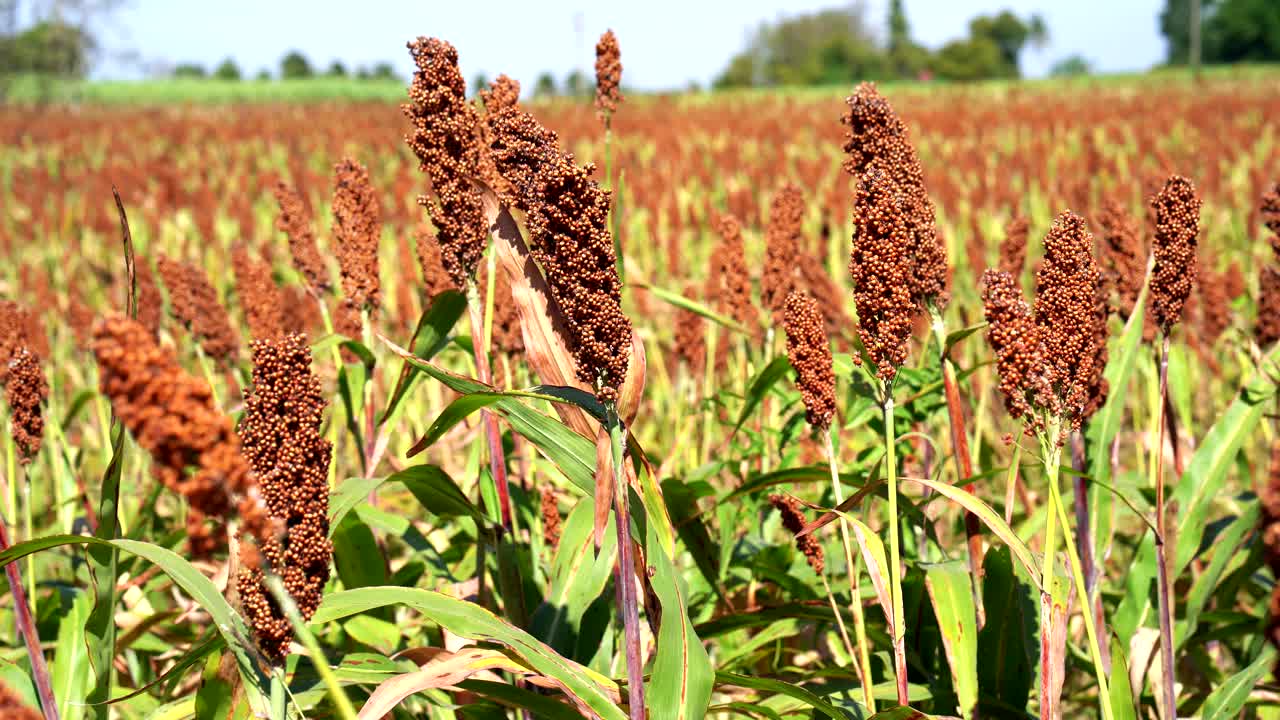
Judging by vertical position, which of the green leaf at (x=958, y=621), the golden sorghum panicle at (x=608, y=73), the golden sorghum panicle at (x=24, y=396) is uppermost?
the golden sorghum panicle at (x=608, y=73)

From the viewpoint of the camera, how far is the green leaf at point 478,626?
160 cm

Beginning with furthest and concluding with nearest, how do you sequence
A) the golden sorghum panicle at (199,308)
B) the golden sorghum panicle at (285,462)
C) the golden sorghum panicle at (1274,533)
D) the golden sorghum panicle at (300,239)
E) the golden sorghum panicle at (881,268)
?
the golden sorghum panicle at (199,308)
the golden sorghum panicle at (300,239)
the golden sorghum panicle at (881,268)
the golden sorghum panicle at (285,462)
the golden sorghum panicle at (1274,533)

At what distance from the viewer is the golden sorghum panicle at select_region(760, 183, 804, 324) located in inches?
122

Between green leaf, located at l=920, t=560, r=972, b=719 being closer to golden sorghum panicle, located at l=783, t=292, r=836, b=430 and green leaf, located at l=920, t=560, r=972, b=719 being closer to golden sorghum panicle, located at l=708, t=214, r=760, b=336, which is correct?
golden sorghum panicle, located at l=783, t=292, r=836, b=430

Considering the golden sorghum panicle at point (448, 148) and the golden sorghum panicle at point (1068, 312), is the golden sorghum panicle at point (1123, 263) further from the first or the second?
the golden sorghum panicle at point (448, 148)

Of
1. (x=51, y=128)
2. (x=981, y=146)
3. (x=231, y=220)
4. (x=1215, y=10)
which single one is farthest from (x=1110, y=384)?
(x=1215, y=10)

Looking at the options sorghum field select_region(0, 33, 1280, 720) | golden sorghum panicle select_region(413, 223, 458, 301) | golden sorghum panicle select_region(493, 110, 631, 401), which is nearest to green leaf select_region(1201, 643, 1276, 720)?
sorghum field select_region(0, 33, 1280, 720)

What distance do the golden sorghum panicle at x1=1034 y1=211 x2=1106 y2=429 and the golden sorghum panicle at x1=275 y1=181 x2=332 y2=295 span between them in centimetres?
213

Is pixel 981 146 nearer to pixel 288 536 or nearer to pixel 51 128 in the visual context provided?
→ pixel 288 536

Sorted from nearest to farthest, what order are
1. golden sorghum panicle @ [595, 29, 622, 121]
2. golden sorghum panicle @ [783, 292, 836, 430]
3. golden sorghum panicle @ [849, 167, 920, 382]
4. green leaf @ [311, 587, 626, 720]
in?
golden sorghum panicle @ [849, 167, 920, 382] → green leaf @ [311, 587, 626, 720] → golden sorghum panicle @ [783, 292, 836, 430] → golden sorghum panicle @ [595, 29, 622, 121]

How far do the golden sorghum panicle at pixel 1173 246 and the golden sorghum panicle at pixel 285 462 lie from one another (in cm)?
149

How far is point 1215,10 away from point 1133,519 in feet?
380

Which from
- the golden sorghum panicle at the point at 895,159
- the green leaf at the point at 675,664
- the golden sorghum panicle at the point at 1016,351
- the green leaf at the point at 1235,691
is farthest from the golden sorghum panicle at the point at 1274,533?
the green leaf at the point at 1235,691

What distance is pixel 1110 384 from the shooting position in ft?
8.05
